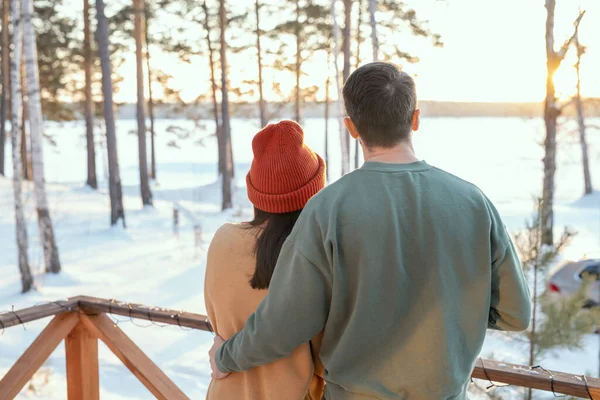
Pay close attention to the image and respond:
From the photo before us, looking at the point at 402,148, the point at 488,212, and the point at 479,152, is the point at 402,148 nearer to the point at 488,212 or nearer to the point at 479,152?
the point at 488,212

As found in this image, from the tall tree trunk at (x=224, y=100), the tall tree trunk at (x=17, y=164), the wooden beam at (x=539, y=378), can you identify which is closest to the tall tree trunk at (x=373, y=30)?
the tall tree trunk at (x=224, y=100)

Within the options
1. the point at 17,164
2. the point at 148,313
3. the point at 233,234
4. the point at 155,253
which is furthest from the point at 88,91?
the point at 233,234

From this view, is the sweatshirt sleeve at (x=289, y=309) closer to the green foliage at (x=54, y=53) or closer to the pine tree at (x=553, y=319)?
the pine tree at (x=553, y=319)

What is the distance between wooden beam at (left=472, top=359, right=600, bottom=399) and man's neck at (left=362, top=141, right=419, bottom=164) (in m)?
1.03

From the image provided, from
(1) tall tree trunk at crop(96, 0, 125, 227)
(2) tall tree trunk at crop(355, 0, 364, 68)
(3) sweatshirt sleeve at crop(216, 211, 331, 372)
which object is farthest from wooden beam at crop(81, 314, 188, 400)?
(2) tall tree trunk at crop(355, 0, 364, 68)

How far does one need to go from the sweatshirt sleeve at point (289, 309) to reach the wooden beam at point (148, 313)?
1135mm

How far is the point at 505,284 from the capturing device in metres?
1.54

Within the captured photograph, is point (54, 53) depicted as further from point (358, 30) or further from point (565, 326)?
point (565, 326)

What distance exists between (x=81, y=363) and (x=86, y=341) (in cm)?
11

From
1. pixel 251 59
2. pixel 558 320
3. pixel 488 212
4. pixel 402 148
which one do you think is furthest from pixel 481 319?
pixel 251 59

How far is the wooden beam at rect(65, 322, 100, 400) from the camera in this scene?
3320 millimetres

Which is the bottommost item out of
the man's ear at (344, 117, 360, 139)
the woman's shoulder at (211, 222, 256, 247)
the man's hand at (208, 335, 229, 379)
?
the man's hand at (208, 335, 229, 379)

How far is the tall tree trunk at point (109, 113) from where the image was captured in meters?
14.2

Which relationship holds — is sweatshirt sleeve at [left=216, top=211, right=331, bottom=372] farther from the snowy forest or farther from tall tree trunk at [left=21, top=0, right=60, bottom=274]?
tall tree trunk at [left=21, top=0, right=60, bottom=274]
